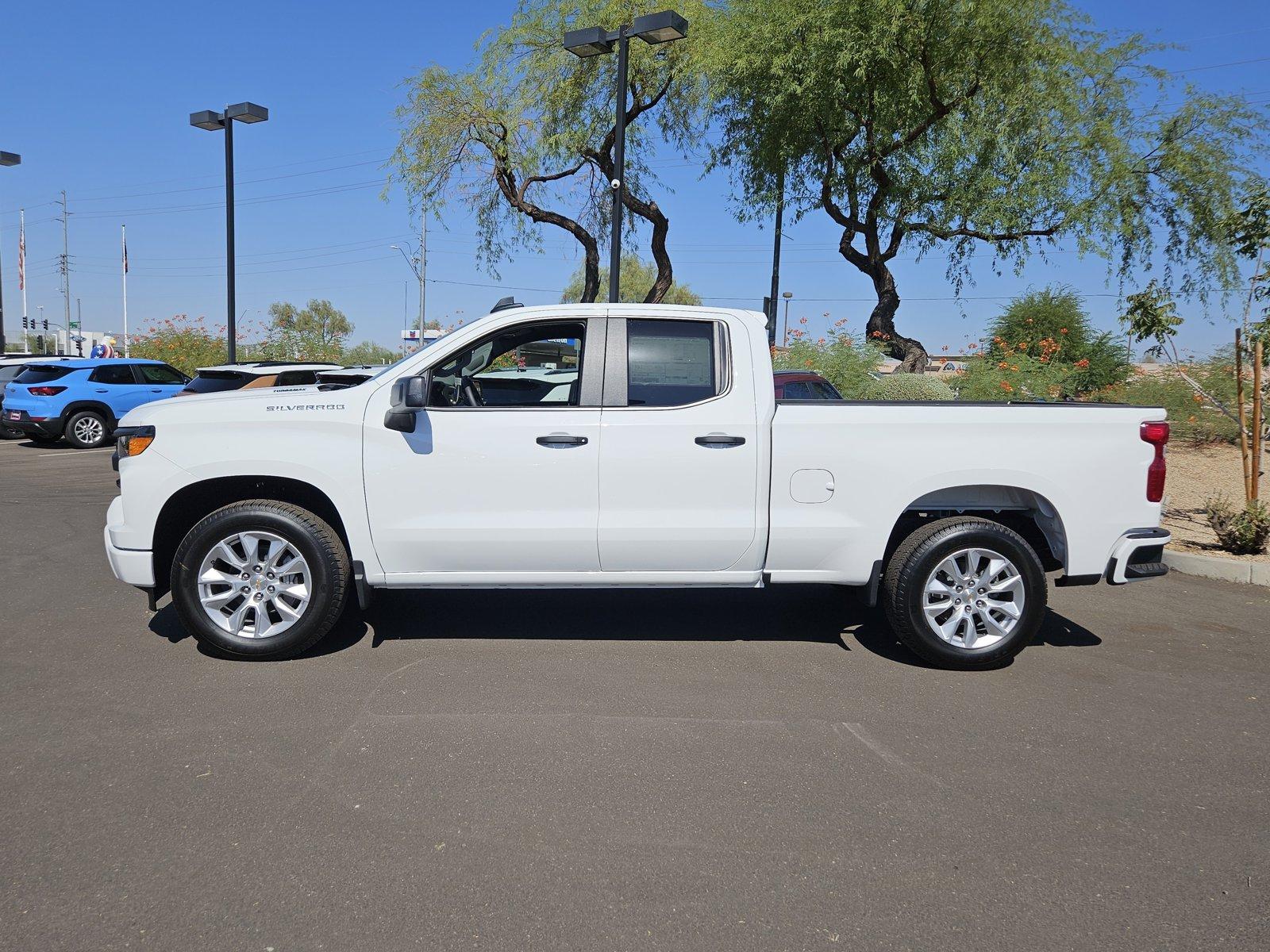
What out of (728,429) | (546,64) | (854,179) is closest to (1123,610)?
(728,429)

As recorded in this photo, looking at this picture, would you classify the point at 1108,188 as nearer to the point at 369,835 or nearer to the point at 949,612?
the point at 949,612

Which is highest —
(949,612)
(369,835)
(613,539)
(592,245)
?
(592,245)

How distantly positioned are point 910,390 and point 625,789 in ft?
53.7

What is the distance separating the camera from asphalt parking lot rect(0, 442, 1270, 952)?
3.10 meters

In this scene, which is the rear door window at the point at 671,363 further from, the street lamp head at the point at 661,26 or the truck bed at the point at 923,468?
the street lamp head at the point at 661,26

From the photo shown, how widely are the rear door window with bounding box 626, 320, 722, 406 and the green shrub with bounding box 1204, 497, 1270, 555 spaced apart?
5540 mm

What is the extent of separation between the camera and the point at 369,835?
11.8ft

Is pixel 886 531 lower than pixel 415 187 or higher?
lower

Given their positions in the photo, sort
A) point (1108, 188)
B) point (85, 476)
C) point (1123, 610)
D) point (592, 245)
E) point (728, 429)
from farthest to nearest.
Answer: point (592, 245) < point (1108, 188) < point (85, 476) < point (1123, 610) < point (728, 429)

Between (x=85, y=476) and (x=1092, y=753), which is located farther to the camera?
(x=85, y=476)

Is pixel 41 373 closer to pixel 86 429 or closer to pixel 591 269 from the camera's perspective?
pixel 86 429

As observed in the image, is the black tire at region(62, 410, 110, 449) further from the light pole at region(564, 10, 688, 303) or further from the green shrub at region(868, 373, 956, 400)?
the green shrub at region(868, 373, 956, 400)

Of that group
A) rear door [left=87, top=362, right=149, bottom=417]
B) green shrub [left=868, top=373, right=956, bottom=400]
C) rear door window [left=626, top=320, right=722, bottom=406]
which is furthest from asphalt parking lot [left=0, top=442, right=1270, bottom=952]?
rear door [left=87, top=362, right=149, bottom=417]

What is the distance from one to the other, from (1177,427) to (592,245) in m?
13.1
